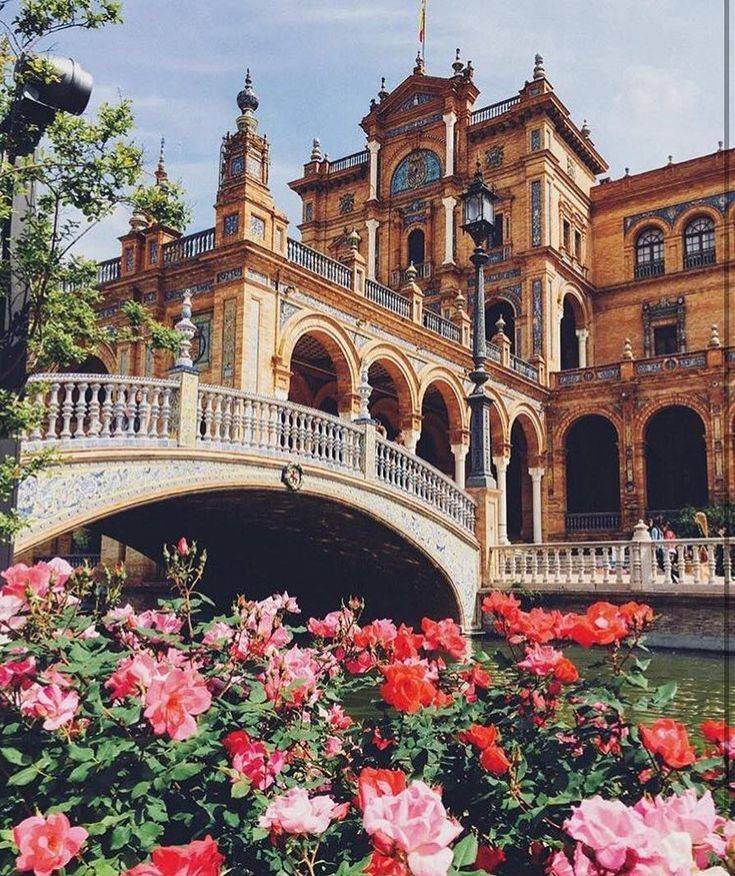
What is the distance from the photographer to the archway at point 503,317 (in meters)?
30.5

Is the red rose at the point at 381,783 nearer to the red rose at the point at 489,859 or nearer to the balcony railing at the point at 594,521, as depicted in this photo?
the red rose at the point at 489,859

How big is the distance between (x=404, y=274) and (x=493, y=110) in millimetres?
7253

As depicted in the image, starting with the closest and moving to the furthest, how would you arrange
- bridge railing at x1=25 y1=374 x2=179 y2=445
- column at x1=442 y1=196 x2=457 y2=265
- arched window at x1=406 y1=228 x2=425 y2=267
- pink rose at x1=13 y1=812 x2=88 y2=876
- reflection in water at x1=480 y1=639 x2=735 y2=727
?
pink rose at x1=13 y1=812 x2=88 y2=876
reflection in water at x1=480 y1=639 x2=735 y2=727
bridge railing at x1=25 y1=374 x2=179 y2=445
column at x1=442 y1=196 x2=457 y2=265
arched window at x1=406 y1=228 x2=425 y2=267

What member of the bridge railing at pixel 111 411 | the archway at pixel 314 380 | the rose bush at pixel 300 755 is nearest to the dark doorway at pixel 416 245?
the archway at pixel 314 380

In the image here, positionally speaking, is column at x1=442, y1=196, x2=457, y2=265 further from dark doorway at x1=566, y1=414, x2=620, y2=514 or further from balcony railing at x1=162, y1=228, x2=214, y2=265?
balcony railing at x1=162, y1=228, x2=214, y2=265

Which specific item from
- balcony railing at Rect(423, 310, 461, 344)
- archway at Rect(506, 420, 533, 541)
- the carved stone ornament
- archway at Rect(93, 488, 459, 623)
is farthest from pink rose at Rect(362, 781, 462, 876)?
archway at Rect(506, 420, 533, 541)

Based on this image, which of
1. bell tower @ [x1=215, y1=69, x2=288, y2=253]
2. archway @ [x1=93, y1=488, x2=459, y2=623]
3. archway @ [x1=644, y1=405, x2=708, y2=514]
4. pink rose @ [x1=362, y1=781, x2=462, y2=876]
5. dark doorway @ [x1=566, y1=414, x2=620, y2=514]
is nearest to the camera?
pink rose @ [x1=362, y1=781, x2=462, y2=876]

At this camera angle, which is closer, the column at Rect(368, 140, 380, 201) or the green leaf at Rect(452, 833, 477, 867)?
the green leaf at Rect(452, 833, 477, 867)

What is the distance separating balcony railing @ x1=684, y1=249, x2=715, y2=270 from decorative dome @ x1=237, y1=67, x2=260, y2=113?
66.1ft

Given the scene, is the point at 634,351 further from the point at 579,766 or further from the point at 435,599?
the point at 579,766

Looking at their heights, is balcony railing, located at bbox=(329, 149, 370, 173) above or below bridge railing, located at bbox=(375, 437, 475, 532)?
above

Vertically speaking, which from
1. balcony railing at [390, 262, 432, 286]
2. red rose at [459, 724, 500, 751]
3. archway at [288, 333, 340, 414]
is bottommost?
red rose at [459, 724, 500, 751]

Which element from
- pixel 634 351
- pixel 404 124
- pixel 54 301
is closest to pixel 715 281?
pixel 634 351

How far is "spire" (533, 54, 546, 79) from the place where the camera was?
2997 centimetres
